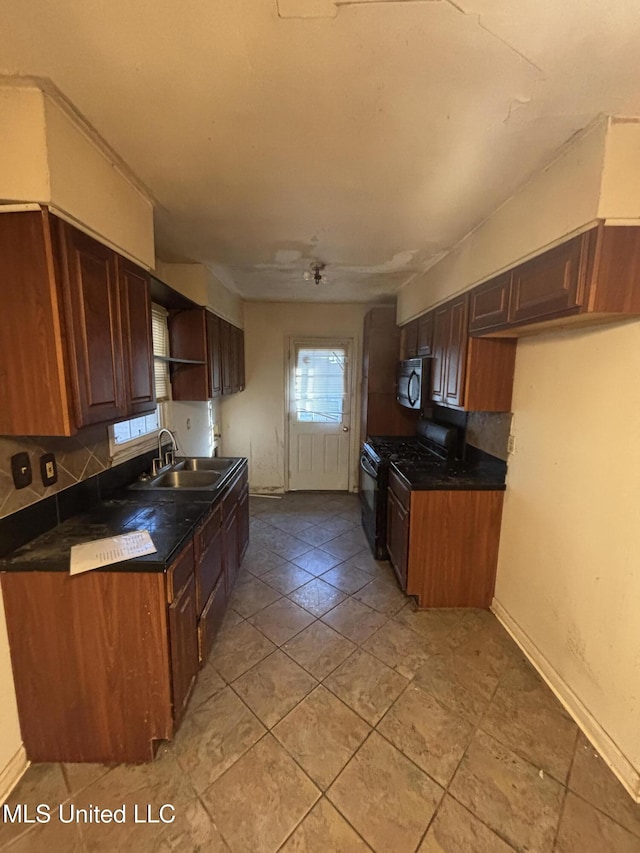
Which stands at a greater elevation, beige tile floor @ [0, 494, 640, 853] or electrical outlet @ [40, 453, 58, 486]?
electrical outlet @ [40, 453, 58, 486]

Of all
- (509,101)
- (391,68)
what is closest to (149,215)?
(391,68)

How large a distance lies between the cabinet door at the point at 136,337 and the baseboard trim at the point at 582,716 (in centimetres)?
255

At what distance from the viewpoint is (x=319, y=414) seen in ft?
15.5

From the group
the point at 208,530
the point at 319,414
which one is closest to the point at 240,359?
the point at 319,414

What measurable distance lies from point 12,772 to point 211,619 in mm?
911

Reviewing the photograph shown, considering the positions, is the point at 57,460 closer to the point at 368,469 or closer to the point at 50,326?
the point at 50,326

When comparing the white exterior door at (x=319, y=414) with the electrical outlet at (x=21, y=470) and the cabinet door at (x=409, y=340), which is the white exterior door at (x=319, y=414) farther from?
the electrical outlet at (x=21, y=470)

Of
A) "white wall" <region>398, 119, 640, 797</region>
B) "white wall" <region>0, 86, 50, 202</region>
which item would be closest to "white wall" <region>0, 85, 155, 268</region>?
"white wall" <region>0, 86, 50, 202</region>

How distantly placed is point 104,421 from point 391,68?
1.60 meters

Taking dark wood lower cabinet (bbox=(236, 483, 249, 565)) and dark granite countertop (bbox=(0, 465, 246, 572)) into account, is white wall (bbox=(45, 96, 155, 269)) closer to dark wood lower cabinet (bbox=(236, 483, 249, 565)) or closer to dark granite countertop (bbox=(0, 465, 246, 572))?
dark granite countertop (bbox=(0, 465, 246, 572))

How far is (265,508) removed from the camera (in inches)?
170

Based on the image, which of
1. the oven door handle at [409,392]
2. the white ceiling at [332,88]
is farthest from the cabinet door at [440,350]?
the white ceiling at [332,88]

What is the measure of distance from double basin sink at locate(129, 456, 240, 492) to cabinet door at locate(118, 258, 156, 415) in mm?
728

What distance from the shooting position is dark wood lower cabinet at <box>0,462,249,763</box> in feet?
4.67
